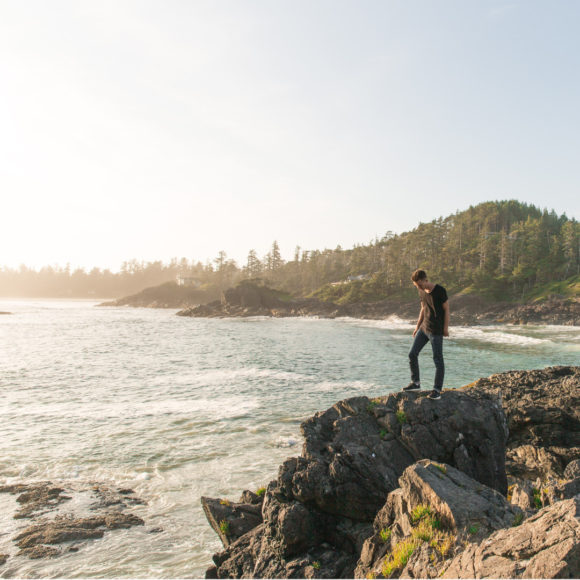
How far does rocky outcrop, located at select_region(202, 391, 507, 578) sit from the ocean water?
2083 millimetres

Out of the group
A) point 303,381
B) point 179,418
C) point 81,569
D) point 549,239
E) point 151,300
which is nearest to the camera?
point 81,569

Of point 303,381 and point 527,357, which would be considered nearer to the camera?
point 303,381

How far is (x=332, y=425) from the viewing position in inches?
351

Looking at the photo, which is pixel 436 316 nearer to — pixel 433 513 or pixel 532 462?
pixel 433 513

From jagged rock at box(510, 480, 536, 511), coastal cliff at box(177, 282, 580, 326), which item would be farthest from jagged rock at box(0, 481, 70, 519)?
coastal cliff at box(177, 282, 580, 326)

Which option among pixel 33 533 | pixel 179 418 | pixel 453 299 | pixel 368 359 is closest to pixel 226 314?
pixel 453 299

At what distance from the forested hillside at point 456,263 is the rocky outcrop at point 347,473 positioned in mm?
94557

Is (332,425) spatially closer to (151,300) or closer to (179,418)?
(179,418)

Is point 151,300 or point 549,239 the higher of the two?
point 549,239

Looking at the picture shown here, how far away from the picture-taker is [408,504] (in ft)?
19.1

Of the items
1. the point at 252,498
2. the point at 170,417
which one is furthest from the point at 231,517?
the point at 170,417

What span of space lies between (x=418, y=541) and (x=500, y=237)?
147 m

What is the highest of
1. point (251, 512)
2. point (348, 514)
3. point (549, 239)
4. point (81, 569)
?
point (549, 239)

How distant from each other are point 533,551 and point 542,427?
10.2 meters
